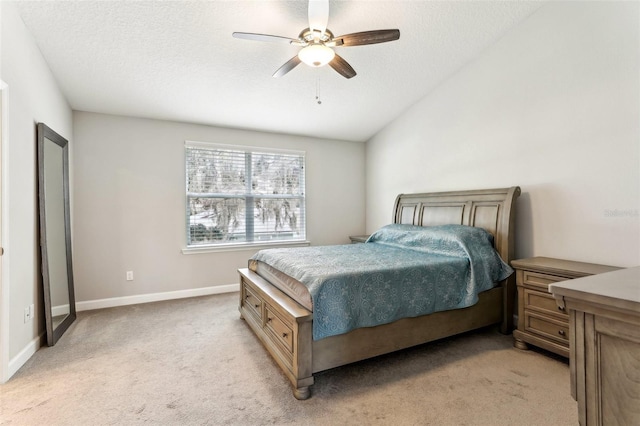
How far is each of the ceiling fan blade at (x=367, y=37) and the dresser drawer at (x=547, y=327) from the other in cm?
248

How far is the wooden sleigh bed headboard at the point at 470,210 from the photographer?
9.62ft

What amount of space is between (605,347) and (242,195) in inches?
166

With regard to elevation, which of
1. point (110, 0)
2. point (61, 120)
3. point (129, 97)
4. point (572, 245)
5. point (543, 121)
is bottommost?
point (572, 245)

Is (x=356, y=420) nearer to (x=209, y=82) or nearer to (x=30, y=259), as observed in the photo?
(x=30, y=259)

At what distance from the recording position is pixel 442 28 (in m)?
2.95

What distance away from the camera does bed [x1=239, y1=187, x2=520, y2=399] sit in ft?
6.45

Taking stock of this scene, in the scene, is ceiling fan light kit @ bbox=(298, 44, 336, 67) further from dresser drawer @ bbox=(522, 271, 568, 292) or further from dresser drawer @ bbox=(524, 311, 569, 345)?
dresser drawer @ bbox=(524, 311, 569, 345)

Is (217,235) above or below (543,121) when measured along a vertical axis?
below

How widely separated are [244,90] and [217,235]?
207 centimetres

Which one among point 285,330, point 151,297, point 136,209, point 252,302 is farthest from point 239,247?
point 285,330

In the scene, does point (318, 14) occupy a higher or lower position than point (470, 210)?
higher

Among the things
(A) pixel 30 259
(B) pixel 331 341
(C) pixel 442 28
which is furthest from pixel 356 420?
(C) pixel 442 28

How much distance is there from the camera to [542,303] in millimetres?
2467

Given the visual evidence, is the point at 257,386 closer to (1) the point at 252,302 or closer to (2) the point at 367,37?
(1) the point at 252,302
